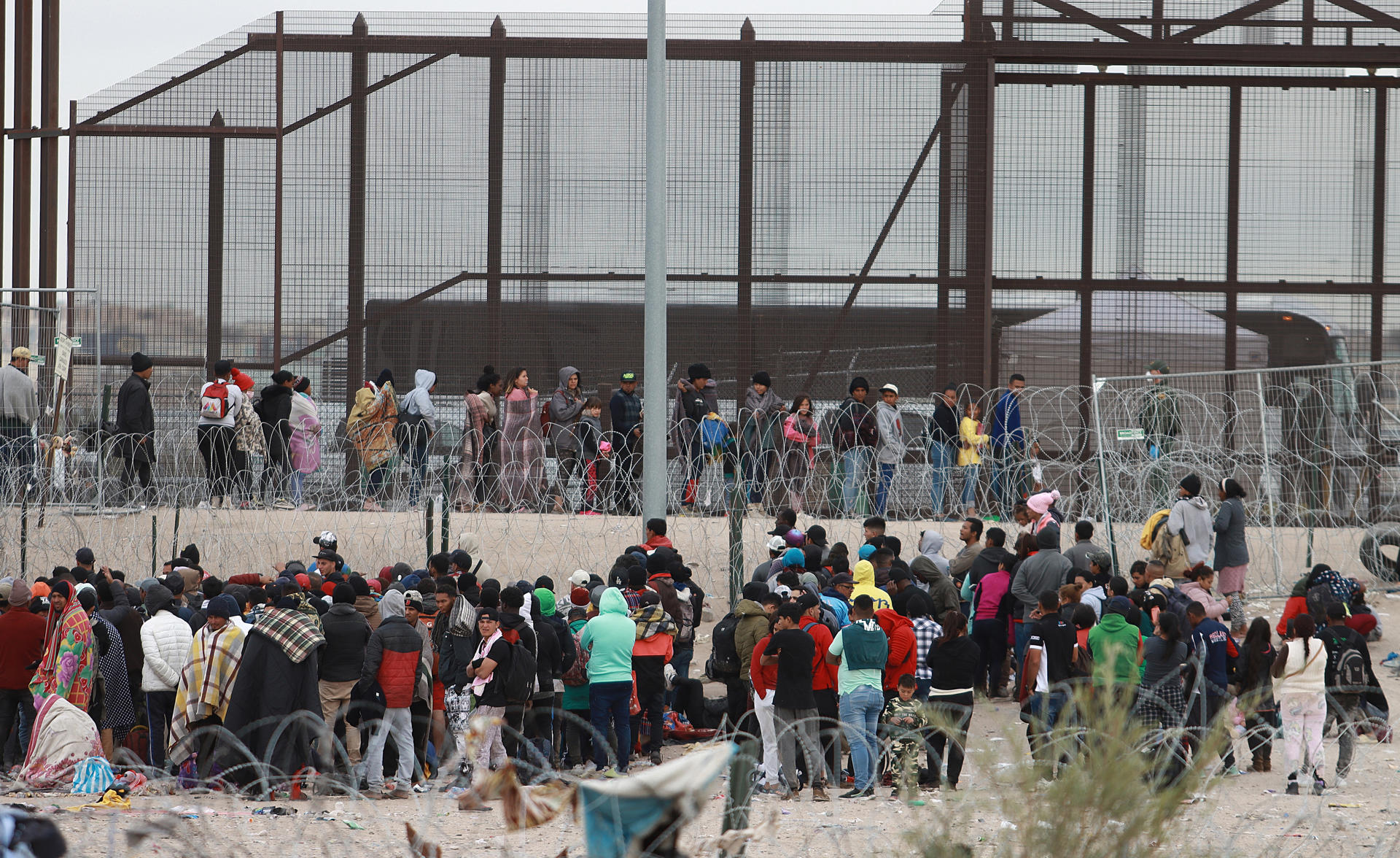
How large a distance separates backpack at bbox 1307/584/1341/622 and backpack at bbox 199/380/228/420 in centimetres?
917

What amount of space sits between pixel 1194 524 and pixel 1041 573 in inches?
78.4

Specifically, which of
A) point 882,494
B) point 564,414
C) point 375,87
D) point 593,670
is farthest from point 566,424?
point 593,670

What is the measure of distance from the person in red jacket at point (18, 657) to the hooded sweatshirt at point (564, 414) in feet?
17.1

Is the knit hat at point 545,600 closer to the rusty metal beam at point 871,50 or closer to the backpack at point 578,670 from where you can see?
the backpack at point 578,670

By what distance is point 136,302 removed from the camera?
16.1m

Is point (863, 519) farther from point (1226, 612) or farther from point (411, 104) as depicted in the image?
point (411, 104)

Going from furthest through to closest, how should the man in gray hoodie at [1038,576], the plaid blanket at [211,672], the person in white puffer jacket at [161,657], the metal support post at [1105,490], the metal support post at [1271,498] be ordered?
the metal support post at [1271,498]
the metal support post at [1105,490]
the man in gray hoodie at [1038,576]
the person in white puffer jacket at [161,657]
the plaid blanket at [211,672]

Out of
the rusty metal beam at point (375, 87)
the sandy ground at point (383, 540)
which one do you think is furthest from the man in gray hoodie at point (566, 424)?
the rusty metal beam at point (375, 87)

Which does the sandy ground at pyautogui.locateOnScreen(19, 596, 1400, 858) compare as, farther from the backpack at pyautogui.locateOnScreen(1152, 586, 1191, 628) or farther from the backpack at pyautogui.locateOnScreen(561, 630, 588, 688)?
the backpack at pyautogui.locateOnScreen(1152, 586, 1191, 628)

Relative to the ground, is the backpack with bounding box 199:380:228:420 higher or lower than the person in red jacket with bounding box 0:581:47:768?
higher

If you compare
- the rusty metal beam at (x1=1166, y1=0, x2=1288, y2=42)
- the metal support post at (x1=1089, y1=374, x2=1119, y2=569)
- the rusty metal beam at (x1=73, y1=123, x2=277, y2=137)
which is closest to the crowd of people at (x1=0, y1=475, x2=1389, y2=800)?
the metal support post at (x1=1089, y1=374, x2=1119, y2=569)

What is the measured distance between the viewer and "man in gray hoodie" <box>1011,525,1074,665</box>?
9977 mm

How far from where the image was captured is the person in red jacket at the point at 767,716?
28.9ft

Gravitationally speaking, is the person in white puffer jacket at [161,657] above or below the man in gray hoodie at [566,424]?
below
